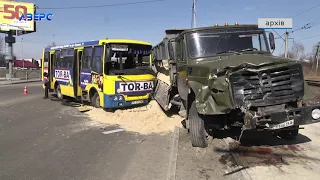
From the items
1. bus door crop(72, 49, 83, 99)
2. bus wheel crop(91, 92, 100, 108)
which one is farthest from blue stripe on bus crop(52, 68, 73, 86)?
bus wheel crop(91, 92, 100, 108)

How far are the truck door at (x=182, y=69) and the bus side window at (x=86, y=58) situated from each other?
5.31 metres

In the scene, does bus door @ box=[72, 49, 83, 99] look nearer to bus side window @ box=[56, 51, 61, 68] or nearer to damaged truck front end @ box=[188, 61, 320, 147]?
bus side window @ box=[56, 51, 61, 68]

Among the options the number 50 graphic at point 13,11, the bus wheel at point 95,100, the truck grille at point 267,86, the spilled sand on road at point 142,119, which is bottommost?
the spilled sand on road at point 142,119

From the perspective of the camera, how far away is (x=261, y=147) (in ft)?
22.5

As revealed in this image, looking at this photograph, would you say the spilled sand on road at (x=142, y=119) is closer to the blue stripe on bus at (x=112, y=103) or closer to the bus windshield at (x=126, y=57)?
the blue stripe on bus at (x=112, y=103)

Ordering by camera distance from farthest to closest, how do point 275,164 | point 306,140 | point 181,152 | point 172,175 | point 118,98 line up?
point 118,98 → point 306,140 → point 181,152 → point 275,164 → point 172,175

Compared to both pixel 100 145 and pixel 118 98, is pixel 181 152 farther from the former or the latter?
pixel 118 98

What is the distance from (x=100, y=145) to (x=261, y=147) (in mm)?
3682

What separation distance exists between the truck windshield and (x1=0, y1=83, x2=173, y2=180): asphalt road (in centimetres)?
234

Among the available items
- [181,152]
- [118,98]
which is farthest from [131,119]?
[181,152]

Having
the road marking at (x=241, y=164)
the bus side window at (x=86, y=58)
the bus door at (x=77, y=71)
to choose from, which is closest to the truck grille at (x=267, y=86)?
the road marking at (x=241, y=164)

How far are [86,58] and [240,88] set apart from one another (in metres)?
8.67

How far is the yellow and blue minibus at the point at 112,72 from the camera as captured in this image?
37.6 ft

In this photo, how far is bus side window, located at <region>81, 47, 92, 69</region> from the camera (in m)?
12.7
